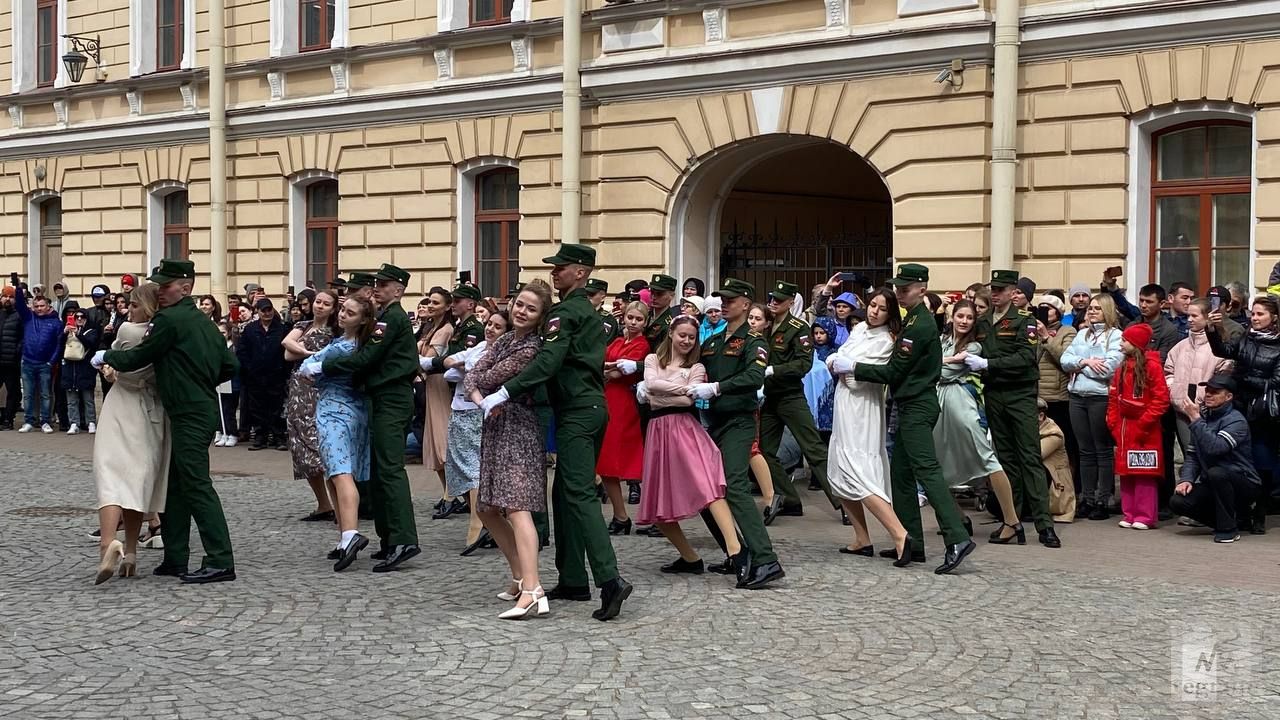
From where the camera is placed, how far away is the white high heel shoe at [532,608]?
7891 millimetres

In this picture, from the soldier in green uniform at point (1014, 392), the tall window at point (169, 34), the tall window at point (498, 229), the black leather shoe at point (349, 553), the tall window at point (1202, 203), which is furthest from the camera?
the tall window at point (169, 34)

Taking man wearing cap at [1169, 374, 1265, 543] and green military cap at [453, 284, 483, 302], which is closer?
man wearing cap at [1169, 374, 1265, 543]

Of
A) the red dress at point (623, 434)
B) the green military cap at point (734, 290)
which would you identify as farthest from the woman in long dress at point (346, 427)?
the green military cap at point (734, 290)

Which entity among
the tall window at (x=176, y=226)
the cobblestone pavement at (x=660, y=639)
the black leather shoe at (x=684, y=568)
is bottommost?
the cobblestone pavement at (x=660, y=639)

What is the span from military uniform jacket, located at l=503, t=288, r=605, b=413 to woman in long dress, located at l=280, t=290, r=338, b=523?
242cm

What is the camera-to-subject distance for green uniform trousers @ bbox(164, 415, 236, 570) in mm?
8961

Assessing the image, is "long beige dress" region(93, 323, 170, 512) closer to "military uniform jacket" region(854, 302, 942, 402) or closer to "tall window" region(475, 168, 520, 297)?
"military uniform jacket" region(854, 302, 942, 402)

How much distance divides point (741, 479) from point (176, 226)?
17.8 metres

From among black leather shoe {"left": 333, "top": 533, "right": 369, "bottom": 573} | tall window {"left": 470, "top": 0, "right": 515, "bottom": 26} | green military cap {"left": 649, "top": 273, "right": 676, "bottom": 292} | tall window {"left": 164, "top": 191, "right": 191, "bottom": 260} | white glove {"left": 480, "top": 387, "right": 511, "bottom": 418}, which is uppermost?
tall window {"left": 470, "top": 0, "right": 515, "bottom": 26}

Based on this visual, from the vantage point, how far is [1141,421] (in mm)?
11367

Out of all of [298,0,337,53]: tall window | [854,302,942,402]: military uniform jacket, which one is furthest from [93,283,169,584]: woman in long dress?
[298,0,337,53]: tall window

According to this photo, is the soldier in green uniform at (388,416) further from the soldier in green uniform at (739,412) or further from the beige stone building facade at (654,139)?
the beige stone building facade at (654,139)

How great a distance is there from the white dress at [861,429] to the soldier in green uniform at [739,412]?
814 millimetres

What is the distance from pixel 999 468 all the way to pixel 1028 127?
6.63 metres
